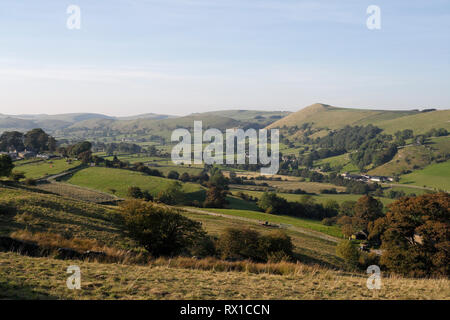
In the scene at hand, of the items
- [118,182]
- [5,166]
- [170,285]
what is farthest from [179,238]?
[118,182]

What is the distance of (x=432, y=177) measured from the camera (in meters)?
144

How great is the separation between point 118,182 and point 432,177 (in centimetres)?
14608

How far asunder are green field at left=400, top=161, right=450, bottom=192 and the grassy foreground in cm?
14339

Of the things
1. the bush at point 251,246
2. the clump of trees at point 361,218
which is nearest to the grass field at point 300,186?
the clump of trees at point 361,218

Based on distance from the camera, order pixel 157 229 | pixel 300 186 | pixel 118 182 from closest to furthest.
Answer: pixel 157 229 → pixel 118 182 → pixel 300 186

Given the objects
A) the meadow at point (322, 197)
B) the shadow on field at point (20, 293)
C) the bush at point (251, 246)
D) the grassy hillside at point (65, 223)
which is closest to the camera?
the shadow on field at point (20, 293)

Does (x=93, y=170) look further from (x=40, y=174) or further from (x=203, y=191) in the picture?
(x=203, y=191)

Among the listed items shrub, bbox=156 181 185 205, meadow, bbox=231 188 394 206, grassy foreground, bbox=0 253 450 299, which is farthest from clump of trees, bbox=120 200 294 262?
meadow, bbox=231 188 394 206

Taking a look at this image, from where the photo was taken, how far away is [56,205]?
3231cm

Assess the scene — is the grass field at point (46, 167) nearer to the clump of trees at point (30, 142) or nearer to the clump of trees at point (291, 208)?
the clump of trees at point (30, 142)

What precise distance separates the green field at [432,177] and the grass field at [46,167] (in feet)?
499

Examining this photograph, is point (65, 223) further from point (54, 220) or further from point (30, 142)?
point (30, 142)

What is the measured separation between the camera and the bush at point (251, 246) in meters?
24.2

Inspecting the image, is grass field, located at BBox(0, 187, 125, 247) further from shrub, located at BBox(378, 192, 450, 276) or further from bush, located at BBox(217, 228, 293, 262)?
shrub, located at BBox(378, 192, 450, 276)
